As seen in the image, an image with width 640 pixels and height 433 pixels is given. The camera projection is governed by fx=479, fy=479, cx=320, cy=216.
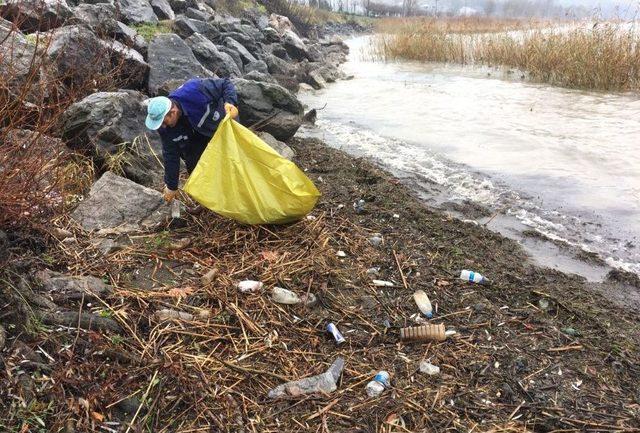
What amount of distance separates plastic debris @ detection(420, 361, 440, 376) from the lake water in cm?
215

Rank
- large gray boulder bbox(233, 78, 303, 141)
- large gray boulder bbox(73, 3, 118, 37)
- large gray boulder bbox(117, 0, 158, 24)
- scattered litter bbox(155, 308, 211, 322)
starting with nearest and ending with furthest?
scattered litter bbox(155, 308, 211, 322) < large gray boulder bbox(233, 78, 303, 141) < large gray boulder bbox(73, 3, 118, 37) < large gray boulder bbox(117, 0, 158, 24)

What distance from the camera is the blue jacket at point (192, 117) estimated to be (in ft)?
13.1

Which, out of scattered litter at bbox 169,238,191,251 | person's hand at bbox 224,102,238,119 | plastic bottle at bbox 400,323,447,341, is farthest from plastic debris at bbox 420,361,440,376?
person's hand at bbox 224,102,238,119

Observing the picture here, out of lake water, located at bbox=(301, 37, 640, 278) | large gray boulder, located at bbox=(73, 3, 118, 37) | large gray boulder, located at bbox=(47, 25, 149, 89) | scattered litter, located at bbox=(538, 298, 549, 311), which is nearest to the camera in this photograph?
scattered litter, located at bbox=(538, 298, 549, 311)

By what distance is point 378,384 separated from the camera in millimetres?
2521

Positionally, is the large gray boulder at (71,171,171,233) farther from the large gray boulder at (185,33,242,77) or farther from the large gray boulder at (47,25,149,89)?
the large gray boulder at (185,33,242,77)

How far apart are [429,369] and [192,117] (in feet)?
8.96

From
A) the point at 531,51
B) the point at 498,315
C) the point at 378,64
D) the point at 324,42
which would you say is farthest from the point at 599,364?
the point at 324,42

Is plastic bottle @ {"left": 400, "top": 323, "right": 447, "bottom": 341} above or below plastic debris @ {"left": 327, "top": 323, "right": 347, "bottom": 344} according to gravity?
below

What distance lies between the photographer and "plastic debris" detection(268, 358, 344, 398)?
2449 mm

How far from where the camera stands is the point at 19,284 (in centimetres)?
252

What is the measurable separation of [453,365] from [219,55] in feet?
29.6

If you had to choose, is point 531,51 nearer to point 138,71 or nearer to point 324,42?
point 138,71

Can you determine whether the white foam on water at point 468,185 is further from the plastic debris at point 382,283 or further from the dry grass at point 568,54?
the dry grass at point 568,54
